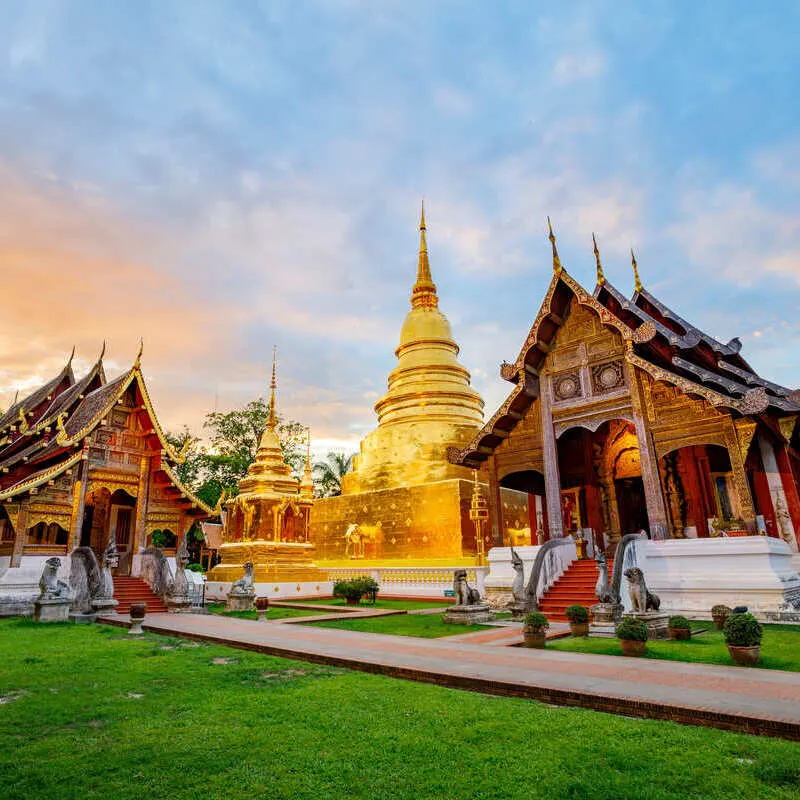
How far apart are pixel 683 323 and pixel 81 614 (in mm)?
16636

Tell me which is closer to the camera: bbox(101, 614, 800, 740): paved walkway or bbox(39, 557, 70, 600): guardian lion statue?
bbox(101, 614, 800, 740): paved walkway

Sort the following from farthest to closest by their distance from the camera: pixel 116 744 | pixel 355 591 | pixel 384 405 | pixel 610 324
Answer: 1. pixel 384 405
2. pixel 355 591
3. pixel 610 324
4. pixel 116 744

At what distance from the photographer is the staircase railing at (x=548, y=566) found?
11359 millimetres

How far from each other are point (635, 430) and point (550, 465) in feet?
7.49

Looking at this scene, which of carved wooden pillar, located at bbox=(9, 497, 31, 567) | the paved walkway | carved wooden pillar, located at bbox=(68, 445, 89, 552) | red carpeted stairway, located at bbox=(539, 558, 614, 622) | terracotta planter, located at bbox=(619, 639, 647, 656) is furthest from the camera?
carved wooden pillar, located at bbox=(68, 445, 89, 552)

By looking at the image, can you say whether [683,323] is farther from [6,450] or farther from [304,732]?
[6,450]

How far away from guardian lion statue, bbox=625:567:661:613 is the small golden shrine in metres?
12.4

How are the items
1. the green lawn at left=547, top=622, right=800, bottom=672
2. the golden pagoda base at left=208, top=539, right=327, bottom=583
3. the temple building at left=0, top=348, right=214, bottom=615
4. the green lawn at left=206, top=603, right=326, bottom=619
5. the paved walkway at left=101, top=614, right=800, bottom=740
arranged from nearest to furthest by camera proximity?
the paved walkway at left=101, top=614, right=800, bottom=740 < the green lawn at left=547, top=622, right=800, bottom=672 < the green lawn at left=206, top=603, right=326, bottom=619 < the temple building at left=0, top=348, right=214, bottom=615 < the golden pagoda base at left=208, top=539, right=327, bottom=583

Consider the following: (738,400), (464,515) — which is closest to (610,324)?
(738,400)

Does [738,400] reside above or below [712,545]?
above

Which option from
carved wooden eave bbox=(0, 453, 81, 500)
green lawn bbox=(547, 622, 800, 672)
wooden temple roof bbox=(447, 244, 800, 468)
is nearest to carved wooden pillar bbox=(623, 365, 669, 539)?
wooden temple roof bbox=(447, 244, 800, 468)

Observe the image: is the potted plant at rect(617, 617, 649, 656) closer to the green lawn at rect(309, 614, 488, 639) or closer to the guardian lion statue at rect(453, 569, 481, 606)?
the green lawn at rect(309, 614, 488, 639)

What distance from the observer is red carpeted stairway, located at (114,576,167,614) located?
14.8m

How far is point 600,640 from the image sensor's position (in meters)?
8.56
